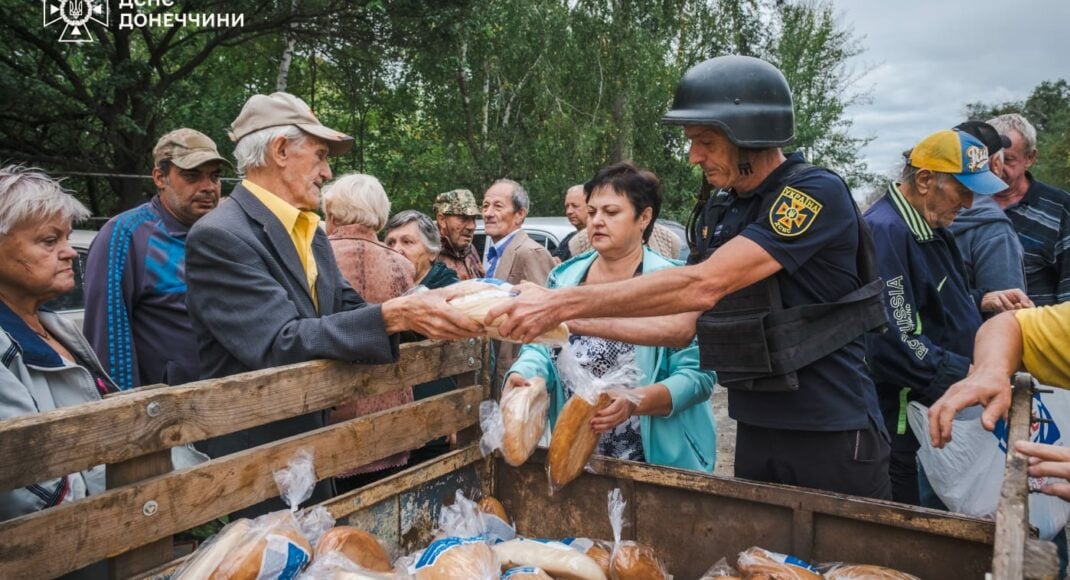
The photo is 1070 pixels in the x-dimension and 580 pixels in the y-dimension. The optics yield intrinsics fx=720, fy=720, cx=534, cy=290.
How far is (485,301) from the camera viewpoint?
239 centimetres

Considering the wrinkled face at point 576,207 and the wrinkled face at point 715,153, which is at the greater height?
the wrinkled face at point 715,153

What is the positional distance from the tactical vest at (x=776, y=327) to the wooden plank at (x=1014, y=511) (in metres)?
0.67

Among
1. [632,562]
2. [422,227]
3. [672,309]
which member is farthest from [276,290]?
[422,227]

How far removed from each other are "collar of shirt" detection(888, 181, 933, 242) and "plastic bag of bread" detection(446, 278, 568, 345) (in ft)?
5.73

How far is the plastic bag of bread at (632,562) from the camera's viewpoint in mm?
2162

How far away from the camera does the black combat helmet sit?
243cm

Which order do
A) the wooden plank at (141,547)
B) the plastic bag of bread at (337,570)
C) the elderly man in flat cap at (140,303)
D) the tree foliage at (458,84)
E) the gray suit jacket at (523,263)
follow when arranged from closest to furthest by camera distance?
1. the wooden plank at (141,547)
2. the plastic bag of bread at (337,570)
3. the elderly man in flat cap at (140,303)
4. the gray suit jacket at (523,263)
5. the tree foliage at (458,84)

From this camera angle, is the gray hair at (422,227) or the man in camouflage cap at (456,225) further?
the man in camouflage cap at (456,225)

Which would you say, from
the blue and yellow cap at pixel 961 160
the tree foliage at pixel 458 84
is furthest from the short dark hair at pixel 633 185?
the tree foliage at pixel 458 84

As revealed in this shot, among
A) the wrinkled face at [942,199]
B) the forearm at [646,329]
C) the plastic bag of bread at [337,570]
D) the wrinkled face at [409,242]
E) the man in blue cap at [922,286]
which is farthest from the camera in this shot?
the wrinkled face at [409,242]

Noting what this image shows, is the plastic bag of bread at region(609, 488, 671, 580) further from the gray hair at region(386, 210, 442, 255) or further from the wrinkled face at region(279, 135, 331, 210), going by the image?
the gray hair at region(386, 210, 442, 255)

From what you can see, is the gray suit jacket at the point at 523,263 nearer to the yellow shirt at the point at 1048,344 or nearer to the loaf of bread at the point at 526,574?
the loaf of bread at the point at 526,574

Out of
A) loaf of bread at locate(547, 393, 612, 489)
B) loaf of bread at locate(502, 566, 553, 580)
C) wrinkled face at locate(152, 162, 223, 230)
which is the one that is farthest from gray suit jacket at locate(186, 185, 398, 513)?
wrinkled face at locate(152, 162, 223, 230)

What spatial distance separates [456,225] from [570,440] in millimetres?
3496
